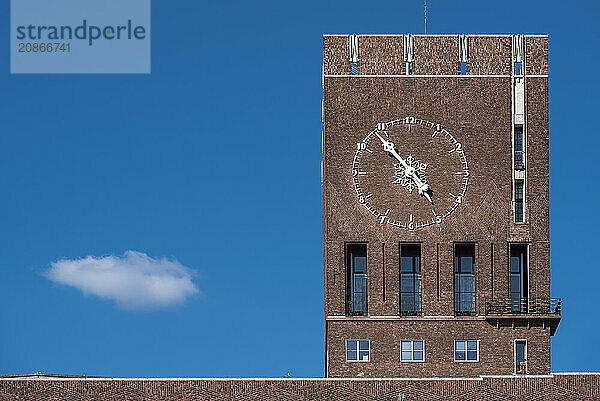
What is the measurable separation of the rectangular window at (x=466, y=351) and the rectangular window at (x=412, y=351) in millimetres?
2117

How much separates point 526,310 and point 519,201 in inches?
273

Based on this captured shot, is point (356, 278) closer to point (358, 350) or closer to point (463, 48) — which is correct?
point (358, 350)

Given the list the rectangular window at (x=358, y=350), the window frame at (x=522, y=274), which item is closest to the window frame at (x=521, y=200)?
the window frame at (x=522, y=274)

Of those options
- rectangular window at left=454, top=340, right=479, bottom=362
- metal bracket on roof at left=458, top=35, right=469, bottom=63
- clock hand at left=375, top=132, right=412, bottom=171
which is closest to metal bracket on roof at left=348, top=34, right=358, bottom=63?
clock hand at left=375, top=132, right=412, bottom=171

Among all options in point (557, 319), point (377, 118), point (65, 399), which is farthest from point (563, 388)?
point (65, 399)

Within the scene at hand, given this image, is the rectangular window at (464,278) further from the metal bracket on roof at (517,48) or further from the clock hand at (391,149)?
the metal bracket on roof at (517,48)

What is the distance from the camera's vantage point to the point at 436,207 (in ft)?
341

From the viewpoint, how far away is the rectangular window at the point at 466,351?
336 feet

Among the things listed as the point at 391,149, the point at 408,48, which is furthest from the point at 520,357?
the point at 408,48

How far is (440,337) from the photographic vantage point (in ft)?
338

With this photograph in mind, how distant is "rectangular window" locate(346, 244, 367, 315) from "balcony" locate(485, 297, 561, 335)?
7.95 m

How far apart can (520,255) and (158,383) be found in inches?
987

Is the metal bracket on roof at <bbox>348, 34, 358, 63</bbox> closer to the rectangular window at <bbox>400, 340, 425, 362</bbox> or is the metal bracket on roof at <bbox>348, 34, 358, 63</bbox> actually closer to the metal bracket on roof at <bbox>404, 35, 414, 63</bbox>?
the metal bracket on roof at <bbox>404, 35, 414, 63</bbox>

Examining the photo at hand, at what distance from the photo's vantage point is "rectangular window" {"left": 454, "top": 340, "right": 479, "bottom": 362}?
336ft
